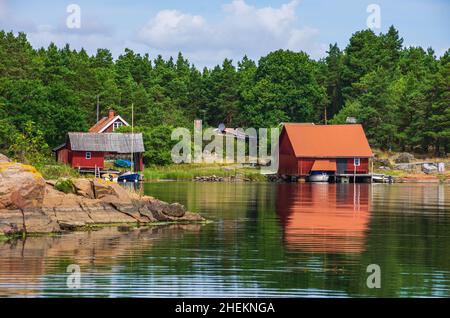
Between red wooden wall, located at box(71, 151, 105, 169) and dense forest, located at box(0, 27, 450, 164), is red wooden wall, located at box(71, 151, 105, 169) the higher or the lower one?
the lower one

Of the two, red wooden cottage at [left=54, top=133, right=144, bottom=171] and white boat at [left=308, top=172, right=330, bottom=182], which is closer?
red wooden cottage at [left=54, top=133, right=144, bottom=171]

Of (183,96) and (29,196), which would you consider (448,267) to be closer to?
(29,196)

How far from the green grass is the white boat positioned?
4371mm

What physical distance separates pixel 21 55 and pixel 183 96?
89.8ft

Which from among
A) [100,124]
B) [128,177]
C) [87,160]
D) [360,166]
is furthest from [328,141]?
[87,160]

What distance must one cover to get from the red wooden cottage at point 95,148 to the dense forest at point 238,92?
1.97 meters

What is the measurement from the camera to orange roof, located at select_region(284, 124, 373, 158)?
8781 cm

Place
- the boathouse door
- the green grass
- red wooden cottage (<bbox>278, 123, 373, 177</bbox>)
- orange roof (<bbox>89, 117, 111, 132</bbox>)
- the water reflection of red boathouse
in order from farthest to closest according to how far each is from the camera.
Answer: orange roof (<bbox>89, 117, 111, 132</bbox>)
the boathouse door
red wooden cottage (<bbox>278, 123, 373, 177</bbox>)
the green grass
the water reflection of red boathouse

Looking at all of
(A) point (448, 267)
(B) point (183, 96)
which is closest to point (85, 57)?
(B) point (183, 96)

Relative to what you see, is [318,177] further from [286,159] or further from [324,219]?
[324,219]

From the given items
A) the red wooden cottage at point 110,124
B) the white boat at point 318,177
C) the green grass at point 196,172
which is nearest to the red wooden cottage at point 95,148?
the green grass at point 196,172

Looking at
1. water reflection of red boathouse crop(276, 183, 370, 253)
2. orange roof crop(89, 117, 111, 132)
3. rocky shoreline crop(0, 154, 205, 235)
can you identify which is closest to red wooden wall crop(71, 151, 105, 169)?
orange roof crop(89, 117, 111, 132)

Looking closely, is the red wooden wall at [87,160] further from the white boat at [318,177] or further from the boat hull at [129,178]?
the white boat at [318,177]

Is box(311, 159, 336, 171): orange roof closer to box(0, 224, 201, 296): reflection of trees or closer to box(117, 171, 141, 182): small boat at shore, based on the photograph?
box(117, 171, 141, 182): small boat at shore
